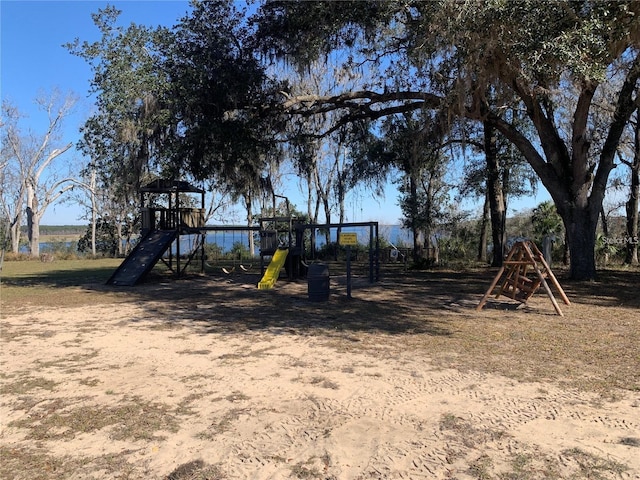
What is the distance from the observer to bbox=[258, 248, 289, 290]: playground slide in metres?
12.4

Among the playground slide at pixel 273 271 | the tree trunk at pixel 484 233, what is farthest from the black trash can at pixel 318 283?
the tree trunk at pixel 484 233

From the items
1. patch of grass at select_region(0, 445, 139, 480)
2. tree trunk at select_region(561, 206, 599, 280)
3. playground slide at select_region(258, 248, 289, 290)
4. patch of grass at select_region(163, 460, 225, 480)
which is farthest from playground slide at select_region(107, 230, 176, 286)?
patch of grass at select_region(163, 460, 225, 480)

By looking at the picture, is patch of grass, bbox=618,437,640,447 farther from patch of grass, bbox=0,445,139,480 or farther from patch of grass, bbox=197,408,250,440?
patch of grass, bbox=0,445,139,480

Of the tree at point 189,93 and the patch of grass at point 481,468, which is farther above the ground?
the tree at point 189,93

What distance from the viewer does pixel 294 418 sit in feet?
12.1

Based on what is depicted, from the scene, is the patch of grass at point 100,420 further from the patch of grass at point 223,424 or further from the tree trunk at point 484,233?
the tree trunk at point 484,233

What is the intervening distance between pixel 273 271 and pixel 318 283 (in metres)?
3.26

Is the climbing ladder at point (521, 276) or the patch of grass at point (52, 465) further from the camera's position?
the climbing ladder at point (521, 276)

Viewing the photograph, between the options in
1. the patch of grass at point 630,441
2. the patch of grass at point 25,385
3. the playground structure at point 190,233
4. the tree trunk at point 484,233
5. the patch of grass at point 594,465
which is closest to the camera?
the patch of grass at point 594,465

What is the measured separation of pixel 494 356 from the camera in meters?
5.41

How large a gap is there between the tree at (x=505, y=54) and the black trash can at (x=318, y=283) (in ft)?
13.0

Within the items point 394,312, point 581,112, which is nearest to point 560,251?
point 581,112

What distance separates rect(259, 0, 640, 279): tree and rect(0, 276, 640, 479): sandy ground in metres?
4.86

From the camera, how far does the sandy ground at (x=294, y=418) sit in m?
2.95
